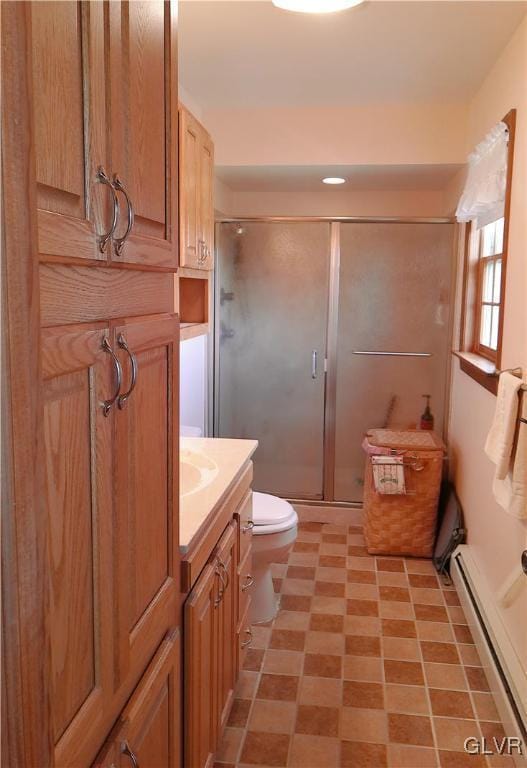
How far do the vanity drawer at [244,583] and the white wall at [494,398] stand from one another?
0.94 m

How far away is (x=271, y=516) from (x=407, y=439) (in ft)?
4.02

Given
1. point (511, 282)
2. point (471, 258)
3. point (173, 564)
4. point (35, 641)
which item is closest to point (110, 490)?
point (35, 641)

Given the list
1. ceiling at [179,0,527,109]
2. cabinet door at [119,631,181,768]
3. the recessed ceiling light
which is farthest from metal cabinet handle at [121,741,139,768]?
ceiling at [179,0,527,109]

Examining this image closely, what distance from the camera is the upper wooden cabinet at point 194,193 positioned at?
2164 mm

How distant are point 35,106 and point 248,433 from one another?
3.70 meters

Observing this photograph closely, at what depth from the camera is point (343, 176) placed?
13.3 feet

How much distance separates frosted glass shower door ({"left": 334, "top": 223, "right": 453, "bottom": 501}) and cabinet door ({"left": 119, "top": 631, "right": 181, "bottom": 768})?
292 cm

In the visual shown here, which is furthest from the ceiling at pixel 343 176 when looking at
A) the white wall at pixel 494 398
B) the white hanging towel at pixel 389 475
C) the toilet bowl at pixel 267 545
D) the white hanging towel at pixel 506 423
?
the toilet bowl at pixel 267 545

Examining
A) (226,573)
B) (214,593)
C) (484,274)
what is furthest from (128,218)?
(484,274)

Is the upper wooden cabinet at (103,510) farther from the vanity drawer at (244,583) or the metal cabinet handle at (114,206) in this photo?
the vanity drawer at (244,583)

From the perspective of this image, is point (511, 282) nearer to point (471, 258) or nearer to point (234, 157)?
point (471, 258)

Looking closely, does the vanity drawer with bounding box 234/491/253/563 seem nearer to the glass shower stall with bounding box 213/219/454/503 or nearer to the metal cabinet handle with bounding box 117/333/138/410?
the metal cabinet handle with bounding box 117/333/138/410

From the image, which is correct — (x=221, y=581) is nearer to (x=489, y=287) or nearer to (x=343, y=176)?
(x=489, y=287)

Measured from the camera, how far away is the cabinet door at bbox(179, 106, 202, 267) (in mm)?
2148
